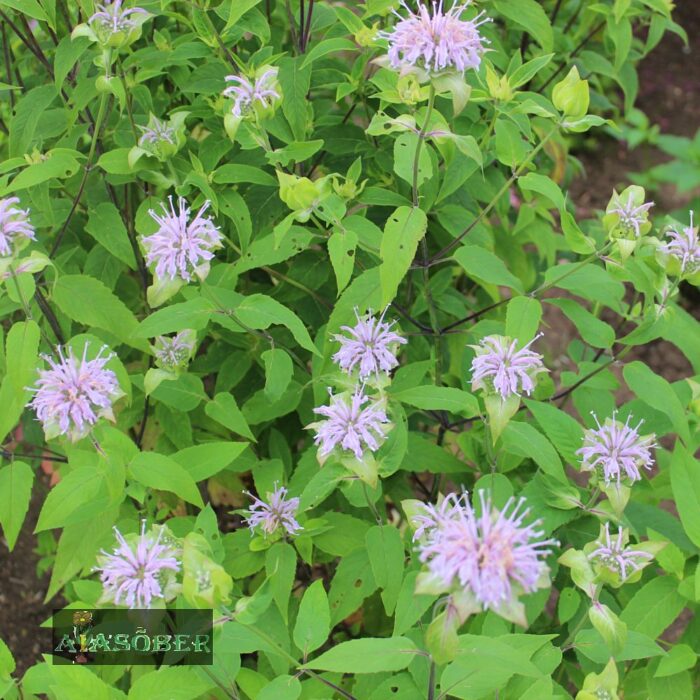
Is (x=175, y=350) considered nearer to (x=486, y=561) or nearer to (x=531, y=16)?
(x=486, y=561)

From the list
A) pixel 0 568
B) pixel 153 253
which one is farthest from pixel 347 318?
pixel 0 568

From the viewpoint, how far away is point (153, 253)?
3.55 feet

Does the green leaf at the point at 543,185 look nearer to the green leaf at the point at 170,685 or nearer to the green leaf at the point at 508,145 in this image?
the green leaf at the point at 508,145

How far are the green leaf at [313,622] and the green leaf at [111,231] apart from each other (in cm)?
62

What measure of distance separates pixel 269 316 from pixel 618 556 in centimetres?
57

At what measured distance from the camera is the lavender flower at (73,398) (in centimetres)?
101

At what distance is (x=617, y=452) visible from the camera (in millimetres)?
1110

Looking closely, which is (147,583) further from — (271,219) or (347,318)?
(271,219)

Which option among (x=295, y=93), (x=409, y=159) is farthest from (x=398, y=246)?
(x=295, y=93)

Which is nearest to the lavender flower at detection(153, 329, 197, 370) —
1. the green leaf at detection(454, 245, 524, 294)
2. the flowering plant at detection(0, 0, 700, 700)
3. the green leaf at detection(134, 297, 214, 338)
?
the flowering plant at detection(0, 0, 700, 700)

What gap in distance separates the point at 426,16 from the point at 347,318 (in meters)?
0.44

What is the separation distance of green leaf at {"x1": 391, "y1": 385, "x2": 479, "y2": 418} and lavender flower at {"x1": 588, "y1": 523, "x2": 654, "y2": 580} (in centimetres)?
24

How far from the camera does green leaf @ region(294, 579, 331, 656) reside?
3.29 ft

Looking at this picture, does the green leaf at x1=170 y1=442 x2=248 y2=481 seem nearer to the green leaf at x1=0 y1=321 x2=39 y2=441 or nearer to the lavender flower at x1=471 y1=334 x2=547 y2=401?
the green leaf at x1=0 y1=321 x2=39 y2=441
